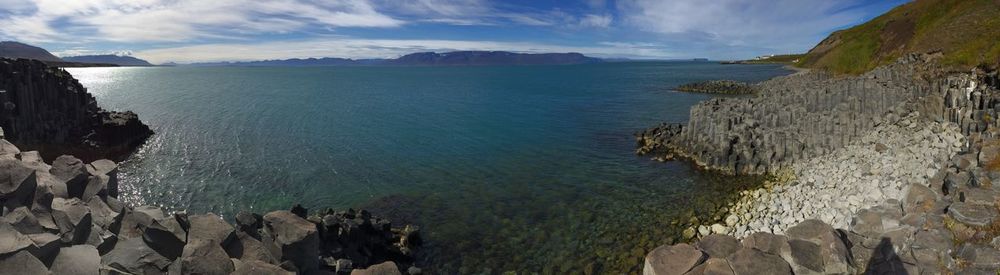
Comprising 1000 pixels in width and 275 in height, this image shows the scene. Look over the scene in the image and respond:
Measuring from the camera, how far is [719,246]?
1262cm

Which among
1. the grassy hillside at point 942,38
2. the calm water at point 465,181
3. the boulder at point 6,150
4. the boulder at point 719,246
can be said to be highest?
the grassy hillside at point 942,38

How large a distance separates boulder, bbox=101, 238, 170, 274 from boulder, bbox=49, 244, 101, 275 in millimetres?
180

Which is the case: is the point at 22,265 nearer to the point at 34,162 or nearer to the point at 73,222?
the point at 73,222

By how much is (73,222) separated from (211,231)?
369cm

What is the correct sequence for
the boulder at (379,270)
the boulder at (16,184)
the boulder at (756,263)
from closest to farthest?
the boulder at (756,263) < the boulder at (379,270) < the boulder at (16,184)

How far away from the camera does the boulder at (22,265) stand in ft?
34.9

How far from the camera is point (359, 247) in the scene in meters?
20.7

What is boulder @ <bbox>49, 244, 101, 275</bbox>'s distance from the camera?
11.6m

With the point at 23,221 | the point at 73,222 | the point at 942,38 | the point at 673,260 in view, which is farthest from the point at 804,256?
the point at 942,38

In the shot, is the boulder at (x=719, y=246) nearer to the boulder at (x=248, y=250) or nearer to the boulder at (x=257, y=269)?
the boulder at (x=257, y=269)

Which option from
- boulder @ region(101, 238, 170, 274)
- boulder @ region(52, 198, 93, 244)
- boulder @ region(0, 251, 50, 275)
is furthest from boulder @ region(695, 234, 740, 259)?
boulder @ region(52, 198, 93, 244)

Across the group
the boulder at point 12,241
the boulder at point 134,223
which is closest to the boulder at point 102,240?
the boulder at point 134,223

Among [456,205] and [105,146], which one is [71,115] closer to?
[105,146]

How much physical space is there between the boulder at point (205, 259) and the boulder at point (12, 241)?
10.2 feet
